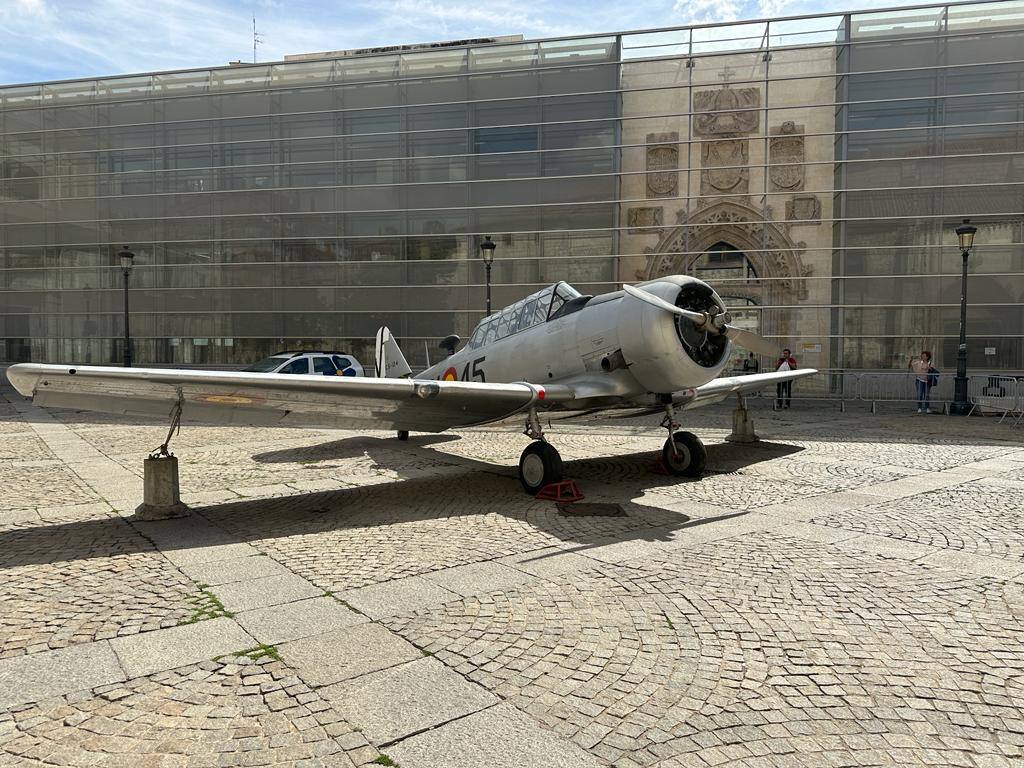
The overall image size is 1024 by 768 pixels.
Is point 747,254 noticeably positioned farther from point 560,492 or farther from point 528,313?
point 560,492

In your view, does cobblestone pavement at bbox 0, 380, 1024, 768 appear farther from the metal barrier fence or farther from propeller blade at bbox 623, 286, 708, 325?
the metal barrier fence

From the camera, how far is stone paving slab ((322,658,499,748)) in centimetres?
267

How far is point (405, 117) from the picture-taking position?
2588cm

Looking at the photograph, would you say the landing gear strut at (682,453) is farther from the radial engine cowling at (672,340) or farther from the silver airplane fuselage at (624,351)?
the radial engine cowling at (672,340)

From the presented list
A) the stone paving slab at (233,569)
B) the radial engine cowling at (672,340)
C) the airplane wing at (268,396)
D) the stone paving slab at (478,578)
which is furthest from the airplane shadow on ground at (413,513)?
the radial engine cowling at (672,340)

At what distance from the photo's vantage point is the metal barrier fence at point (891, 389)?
1853cm

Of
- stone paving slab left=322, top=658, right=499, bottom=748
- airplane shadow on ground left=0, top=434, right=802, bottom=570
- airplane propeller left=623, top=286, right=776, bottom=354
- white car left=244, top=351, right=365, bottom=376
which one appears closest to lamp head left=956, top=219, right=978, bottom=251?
airplane shadow on ground left=0, top=434, right=802, bottom=570

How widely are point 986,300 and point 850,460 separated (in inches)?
653

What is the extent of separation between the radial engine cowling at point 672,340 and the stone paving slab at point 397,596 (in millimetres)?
4438

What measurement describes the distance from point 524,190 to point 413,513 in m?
20.3

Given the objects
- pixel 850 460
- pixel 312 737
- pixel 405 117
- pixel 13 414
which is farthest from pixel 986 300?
pixel 13 414

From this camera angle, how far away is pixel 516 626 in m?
3.73

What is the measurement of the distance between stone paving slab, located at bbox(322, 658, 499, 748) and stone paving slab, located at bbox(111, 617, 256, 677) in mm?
897

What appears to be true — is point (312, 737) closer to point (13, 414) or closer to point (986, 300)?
point (13, 414)
